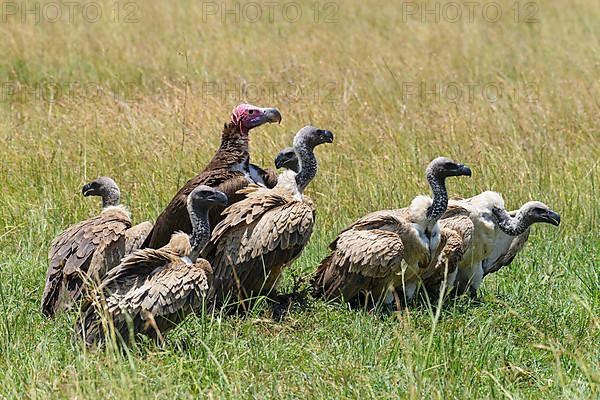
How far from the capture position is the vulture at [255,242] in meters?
6.25

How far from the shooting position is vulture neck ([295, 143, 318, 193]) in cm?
687

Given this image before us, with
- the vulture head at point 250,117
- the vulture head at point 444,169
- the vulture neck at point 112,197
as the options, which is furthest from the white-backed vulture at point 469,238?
the vulture neck at point 112,197

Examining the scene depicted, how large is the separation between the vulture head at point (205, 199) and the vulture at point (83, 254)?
676 mm

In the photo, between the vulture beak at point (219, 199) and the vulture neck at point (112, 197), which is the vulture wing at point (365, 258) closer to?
the vulture beak at point (219, 199)

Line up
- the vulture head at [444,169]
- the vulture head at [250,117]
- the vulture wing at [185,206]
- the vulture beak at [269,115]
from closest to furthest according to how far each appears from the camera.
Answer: the vulture wing at [185,206]
the vulture head at [444,169]
the vulture head at [250,117]
the vulture beak at [269,115]

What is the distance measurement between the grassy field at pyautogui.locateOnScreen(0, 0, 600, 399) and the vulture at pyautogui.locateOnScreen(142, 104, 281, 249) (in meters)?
0.71

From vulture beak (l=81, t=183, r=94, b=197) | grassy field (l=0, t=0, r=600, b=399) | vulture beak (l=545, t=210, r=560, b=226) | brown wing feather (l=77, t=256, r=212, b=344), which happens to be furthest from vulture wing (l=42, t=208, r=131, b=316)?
vulture beak (l=545, t=210, r=560, b=226)

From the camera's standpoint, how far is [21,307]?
20.5ft

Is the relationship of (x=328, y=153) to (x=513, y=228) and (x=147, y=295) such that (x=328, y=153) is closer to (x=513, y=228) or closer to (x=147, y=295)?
(x=513, y=228)

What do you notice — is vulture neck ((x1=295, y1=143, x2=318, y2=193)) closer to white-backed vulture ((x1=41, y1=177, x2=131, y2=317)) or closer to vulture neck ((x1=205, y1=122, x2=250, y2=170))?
vulture neck ((x1=205, y1=122, x2=250, y2=170))

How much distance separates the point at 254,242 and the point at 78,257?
1055mm

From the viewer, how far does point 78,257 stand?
6379 millimetres

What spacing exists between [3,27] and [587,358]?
9882 millimetres

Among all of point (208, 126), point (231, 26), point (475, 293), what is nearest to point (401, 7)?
point (231, 26)
